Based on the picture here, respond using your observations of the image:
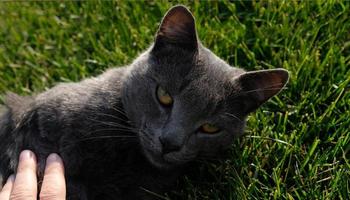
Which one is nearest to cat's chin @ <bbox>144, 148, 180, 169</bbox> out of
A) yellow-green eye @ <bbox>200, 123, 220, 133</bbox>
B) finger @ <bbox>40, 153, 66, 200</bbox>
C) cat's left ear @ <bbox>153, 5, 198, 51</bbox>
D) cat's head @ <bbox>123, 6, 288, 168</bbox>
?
cat's head @ <bbox>123, 6, 288, 168</bbox>

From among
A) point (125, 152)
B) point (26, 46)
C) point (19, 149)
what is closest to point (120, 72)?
point (125, 152)

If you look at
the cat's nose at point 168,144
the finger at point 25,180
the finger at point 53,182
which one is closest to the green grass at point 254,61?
the cat's nose at point 168,144

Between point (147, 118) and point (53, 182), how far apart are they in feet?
1.53

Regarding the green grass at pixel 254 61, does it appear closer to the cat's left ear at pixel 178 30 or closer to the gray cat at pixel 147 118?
the gray cat at pixel 147 118

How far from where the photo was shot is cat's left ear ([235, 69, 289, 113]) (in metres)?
1.93

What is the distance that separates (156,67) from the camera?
2.05 m

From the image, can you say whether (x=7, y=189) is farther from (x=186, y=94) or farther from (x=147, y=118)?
(x=186, y=94)

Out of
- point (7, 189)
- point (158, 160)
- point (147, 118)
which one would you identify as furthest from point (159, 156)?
point (7, 189)

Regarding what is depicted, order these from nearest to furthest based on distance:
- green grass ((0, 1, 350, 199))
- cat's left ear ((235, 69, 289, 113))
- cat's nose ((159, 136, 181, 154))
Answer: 1. cat's nose ((159, 136, 181, 154))
2. cat's left ear ((235, 69, 289, 113))
3. green grass ((0, 1, 350, 199))

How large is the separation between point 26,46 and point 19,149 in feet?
3.66

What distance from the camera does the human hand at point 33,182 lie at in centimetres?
190

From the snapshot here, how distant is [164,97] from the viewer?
1.97m

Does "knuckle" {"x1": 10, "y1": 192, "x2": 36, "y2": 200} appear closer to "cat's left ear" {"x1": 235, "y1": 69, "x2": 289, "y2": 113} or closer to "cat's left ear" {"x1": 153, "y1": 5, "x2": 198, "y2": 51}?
"cat's left ear" {"x1": 153, "y1": 5, "x2": 198, "y2": 51}

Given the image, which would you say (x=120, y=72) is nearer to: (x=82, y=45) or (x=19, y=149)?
(x=19, y=149)
